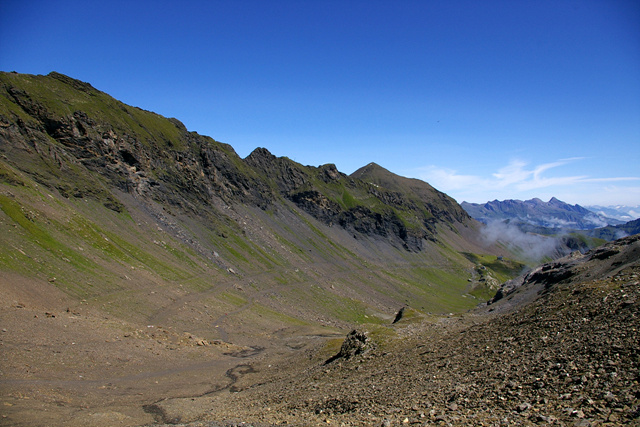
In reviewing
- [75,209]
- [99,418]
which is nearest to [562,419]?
[99,418]

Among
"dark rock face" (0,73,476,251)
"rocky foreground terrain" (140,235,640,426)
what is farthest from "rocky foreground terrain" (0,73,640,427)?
"dark rock face" (0,73,476,251)

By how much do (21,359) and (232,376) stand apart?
23772 millimetres

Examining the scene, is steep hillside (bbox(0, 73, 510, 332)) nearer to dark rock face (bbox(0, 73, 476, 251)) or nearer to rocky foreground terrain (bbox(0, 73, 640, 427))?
dark rock face (bbox(0, 73, 476, 251))

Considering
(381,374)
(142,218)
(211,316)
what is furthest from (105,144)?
(381,374)

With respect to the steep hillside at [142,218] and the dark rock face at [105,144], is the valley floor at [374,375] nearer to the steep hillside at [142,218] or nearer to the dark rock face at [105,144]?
the steep hillside at [142,218]

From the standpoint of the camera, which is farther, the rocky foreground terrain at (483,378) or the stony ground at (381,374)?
the stony ground at (381,374)

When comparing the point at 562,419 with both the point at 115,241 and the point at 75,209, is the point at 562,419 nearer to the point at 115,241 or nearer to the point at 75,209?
the point at 115,241

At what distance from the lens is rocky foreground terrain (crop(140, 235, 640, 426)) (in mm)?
15664

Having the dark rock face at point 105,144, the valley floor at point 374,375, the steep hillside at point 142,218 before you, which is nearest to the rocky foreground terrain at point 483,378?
the valley floor at point 374,375

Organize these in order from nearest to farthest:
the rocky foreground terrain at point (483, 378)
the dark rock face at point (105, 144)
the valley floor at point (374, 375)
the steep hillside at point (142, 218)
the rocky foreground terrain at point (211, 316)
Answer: the rocky foreground terrain at point (483, 378), the valley floor at point (374, 375), the rocky foreground terrain at point (211, 316), the steep hillside at point (142, 218), the dark rock face at point (105, 144)

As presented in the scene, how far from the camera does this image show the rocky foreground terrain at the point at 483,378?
15664mm

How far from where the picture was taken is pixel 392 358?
3322cm

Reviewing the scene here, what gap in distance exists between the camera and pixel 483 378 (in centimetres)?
2089

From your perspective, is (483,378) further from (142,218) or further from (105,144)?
(105,144)
